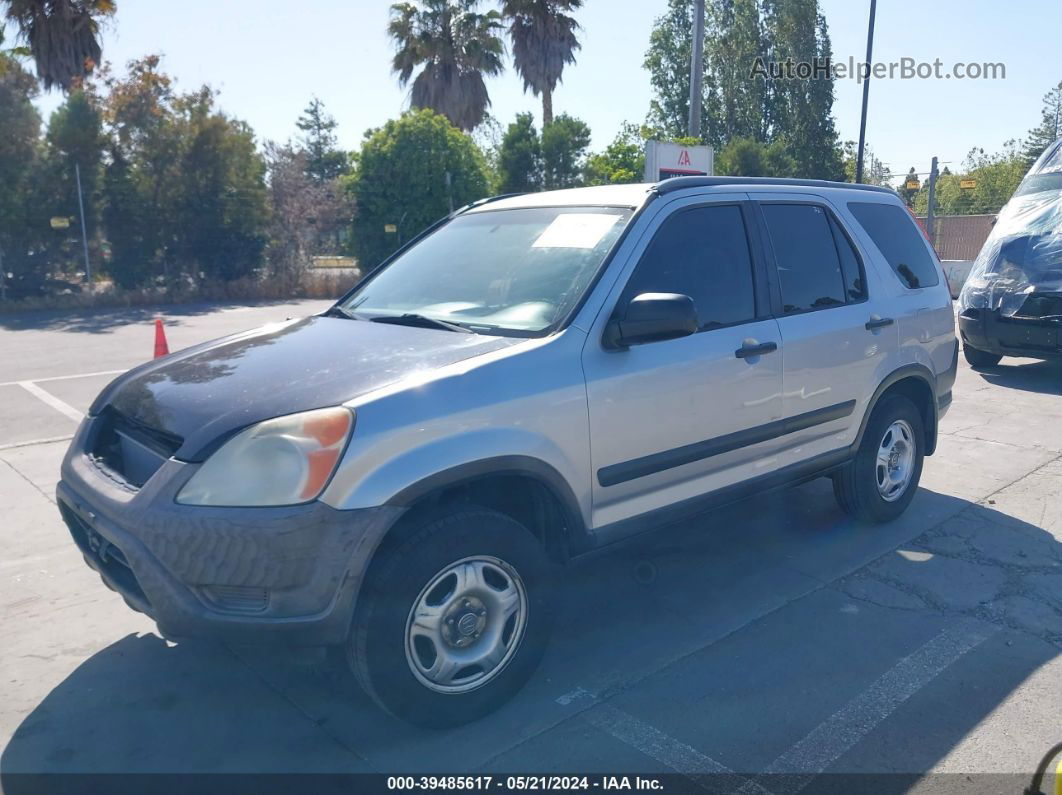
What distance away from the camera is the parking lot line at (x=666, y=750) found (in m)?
2.94

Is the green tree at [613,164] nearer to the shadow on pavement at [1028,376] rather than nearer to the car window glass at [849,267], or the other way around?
the shadow on pavement at [1028,376]

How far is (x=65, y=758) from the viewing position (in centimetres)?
311

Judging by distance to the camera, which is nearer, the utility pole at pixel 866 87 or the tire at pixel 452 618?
the tire at pixel 452 618

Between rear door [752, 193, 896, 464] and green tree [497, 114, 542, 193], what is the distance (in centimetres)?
2277

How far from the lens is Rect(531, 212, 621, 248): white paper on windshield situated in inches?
152

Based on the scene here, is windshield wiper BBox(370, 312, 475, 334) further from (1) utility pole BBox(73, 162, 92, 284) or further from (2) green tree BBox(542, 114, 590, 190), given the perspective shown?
(2) green tree BBox(542, 114, 590, 190)

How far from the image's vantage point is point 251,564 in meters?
2.76

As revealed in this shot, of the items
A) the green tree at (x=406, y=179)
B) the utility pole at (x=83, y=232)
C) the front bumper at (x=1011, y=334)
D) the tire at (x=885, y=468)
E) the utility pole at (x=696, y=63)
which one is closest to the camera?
the tire at (x=885, y=468)

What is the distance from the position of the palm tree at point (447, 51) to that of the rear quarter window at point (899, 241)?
27.2 meters

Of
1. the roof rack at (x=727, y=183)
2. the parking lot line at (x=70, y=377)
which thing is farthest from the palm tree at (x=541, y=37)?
the roof rack at (x=727, y=183)

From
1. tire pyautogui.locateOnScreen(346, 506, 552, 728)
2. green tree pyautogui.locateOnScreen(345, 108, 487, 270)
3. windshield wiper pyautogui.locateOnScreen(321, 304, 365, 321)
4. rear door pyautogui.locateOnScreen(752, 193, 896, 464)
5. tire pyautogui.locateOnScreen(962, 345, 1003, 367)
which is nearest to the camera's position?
tire pyautogui.locateOnScreen(346, 506, 552, 728)

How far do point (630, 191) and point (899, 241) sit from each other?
85.3 inches

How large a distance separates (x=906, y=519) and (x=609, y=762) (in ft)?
10.6

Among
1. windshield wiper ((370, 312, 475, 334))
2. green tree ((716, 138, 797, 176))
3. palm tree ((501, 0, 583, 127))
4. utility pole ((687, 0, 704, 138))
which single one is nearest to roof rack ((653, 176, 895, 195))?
windshield wiper ((370, 312, 475, 334))
